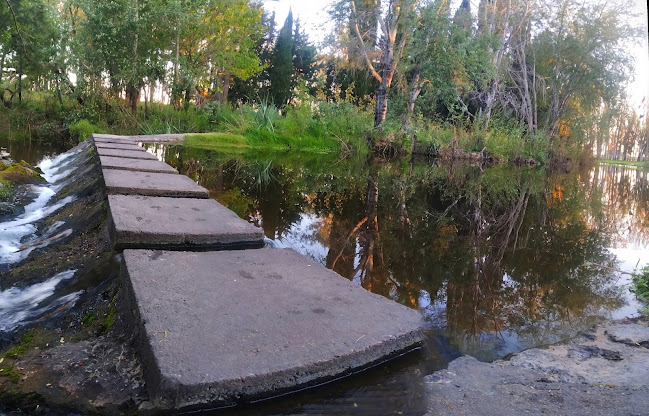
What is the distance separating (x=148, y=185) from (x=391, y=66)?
1243cm

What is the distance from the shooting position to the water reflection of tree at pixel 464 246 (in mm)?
2117

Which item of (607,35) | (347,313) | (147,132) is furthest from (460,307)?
(607,35)

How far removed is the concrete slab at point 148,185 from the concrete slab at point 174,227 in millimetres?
221

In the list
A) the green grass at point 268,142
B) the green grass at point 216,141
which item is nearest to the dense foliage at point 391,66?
the green grass at point 268,142

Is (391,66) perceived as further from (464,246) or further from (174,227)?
(174,227)

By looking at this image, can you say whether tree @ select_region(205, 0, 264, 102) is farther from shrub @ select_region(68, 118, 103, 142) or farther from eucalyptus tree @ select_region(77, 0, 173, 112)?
shrub @ select_region(68, 118, 103, 142)

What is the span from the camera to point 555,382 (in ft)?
4.62

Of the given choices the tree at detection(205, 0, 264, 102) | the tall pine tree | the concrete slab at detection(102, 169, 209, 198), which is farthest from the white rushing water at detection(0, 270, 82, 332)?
the tall pine tree

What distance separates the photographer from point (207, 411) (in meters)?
1.06

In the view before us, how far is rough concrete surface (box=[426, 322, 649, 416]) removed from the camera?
1.19 m

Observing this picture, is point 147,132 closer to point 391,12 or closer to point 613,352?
point 391,12

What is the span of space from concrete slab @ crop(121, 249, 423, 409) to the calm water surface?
0.07m

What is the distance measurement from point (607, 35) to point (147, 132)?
17327 millimetres

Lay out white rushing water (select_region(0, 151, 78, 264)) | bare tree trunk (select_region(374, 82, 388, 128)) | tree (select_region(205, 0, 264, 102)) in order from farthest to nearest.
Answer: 1. tree (select_region(205, 0, 264, 102))
2. bare tree trunk (select_region(374, 82, 388, 128))
3. white rushing water (select_region(0, 151, 78, 264))
